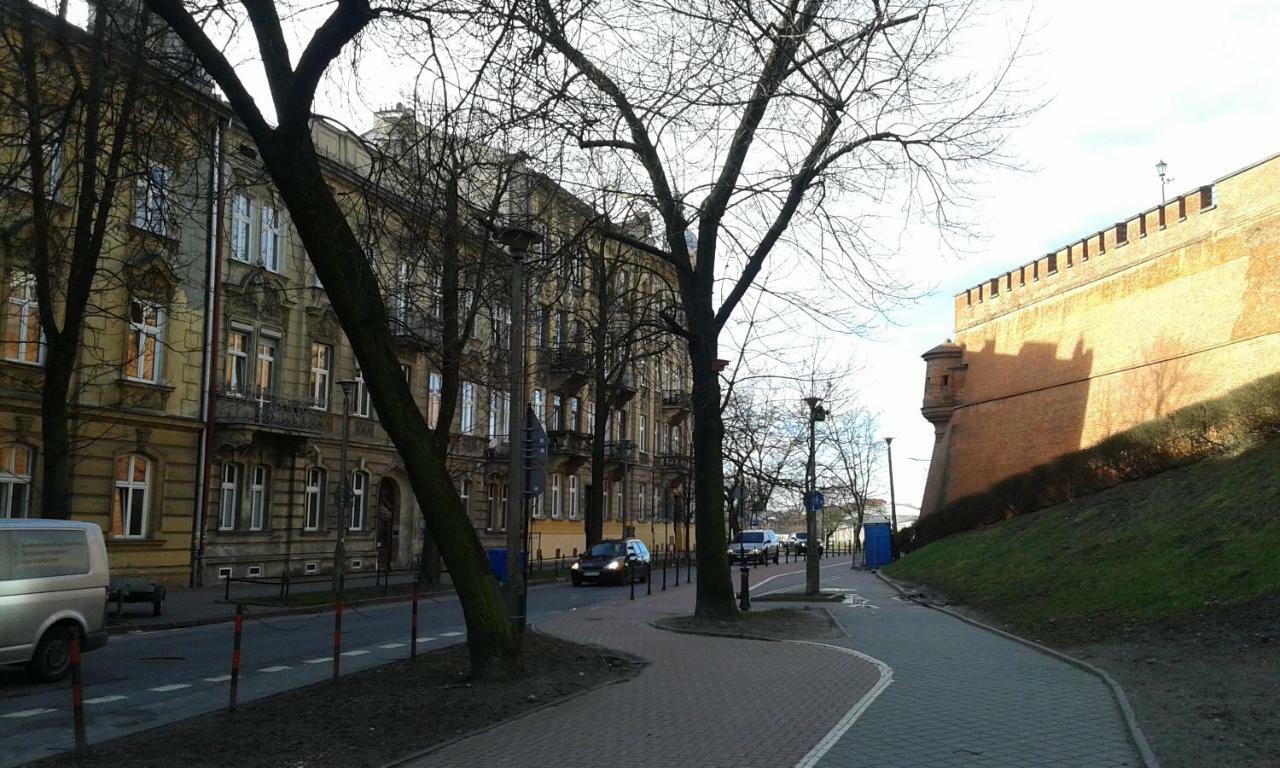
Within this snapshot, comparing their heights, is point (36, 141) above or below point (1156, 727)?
above

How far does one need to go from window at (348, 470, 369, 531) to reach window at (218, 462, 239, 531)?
5.45 m

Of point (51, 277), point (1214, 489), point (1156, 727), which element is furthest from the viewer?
point (1214, 489)

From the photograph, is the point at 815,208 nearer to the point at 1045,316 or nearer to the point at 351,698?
the point at 351,698

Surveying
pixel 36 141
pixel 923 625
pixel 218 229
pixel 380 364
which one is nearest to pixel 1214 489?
pixel 923 625

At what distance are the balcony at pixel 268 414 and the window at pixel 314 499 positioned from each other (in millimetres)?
1755

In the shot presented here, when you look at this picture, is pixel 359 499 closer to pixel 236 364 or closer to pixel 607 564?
pixel 236 364

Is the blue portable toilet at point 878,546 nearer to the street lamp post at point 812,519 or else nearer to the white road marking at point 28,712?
the street lamp post at point 812,519

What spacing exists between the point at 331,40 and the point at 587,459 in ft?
Result: 130

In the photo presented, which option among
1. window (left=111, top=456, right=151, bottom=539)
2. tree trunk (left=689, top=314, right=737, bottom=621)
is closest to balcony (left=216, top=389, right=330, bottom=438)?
window (left=111, top=456, right=151, bottom=539)

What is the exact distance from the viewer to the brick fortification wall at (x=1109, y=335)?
29219mm

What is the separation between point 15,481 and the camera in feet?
75.4

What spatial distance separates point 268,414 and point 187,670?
16957 mm

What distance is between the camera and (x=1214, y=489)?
20.5 m

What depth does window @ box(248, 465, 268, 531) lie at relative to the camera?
29.8 m
